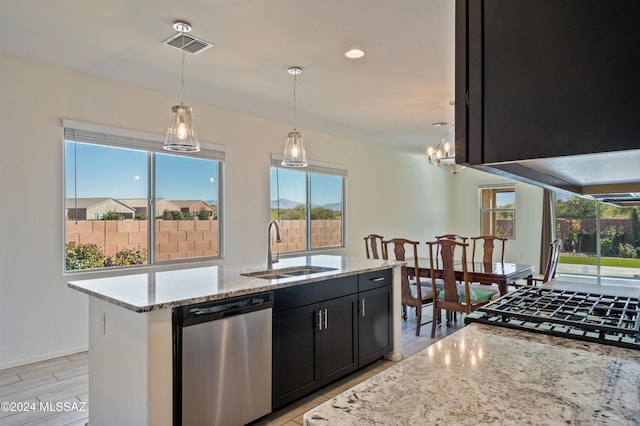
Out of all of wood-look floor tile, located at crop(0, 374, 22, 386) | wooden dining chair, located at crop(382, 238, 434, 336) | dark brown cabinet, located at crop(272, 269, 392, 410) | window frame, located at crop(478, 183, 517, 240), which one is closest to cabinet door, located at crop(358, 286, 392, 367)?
dark brown cabinet, located at crop(272, 269, 392, 410)

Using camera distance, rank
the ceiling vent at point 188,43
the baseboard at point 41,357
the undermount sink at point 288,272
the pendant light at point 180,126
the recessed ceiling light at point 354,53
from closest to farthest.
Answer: the pendant light at point 180,126
the ceiling vent at point 188,43
the undermount sink at point 288,272
the recessed ceiling light at point 354,53
the baseboard at point 41,357

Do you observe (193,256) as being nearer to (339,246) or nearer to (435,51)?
(339,246)

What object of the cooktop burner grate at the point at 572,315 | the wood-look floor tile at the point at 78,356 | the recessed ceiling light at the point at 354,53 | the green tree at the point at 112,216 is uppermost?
the recessed ceiling light at the point at 354,53

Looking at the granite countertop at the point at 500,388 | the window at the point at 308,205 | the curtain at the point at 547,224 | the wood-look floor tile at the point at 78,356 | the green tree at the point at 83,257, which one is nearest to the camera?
the granite countertop at the point at 500,388

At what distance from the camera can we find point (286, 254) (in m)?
5.79

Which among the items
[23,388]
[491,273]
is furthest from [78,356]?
[491,273]

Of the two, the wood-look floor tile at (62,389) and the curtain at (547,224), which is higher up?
the curtain at (547,224)

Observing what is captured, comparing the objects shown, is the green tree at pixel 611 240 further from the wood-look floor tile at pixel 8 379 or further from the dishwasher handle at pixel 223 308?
the wood-look floor tile at pixel 8 379

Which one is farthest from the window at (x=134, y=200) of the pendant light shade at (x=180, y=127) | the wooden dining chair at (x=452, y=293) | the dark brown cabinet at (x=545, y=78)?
the dark brown cabinet at (x=545, y=78)

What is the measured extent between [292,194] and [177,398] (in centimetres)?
410

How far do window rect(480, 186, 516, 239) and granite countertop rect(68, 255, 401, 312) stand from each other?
6.79 meters

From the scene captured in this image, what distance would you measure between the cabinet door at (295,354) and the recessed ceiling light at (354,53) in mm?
2072

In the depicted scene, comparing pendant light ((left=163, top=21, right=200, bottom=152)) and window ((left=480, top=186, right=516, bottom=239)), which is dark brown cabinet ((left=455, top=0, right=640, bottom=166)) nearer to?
pendant light ((left=163, top=21, right=200, bottom=152))

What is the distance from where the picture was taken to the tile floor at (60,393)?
8.36 ft
